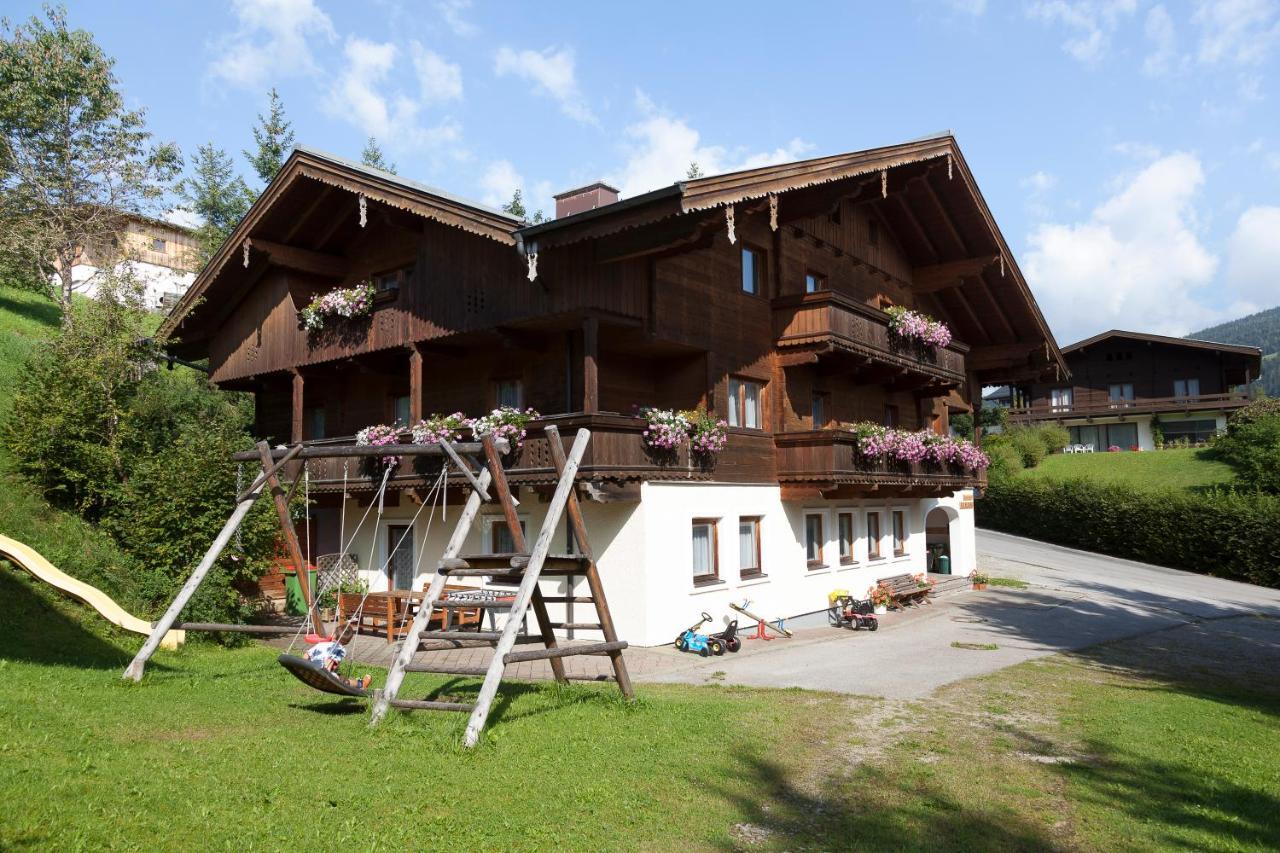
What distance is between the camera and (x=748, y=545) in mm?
18609

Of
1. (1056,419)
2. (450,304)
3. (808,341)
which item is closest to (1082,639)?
(808,341)

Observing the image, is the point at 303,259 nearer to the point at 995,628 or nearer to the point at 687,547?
the point at 687,547

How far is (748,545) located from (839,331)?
A: 16.9 ft

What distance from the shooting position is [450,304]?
17875 mm

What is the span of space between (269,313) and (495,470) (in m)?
15.2

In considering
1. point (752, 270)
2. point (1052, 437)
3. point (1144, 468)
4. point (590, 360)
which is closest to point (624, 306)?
point (590, 360)

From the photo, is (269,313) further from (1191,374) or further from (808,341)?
(1191,374)

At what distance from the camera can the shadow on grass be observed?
10.8 meters

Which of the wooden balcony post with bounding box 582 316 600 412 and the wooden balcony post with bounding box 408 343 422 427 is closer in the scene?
the wooden balcony post with bounding box 582 316 600 412

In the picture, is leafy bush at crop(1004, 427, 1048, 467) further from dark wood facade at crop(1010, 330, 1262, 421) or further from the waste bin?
the waste bin

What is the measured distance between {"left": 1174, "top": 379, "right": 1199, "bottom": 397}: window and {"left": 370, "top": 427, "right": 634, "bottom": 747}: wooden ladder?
53.4 m

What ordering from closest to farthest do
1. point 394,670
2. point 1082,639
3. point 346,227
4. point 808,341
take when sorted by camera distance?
1. point 394,670
2. point 1082,639
3. point 808,341
4. point 346,227

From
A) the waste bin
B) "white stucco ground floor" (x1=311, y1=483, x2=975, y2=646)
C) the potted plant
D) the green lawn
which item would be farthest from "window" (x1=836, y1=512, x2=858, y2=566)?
the green lawn

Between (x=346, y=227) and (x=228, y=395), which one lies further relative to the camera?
(x=228, y=395)
